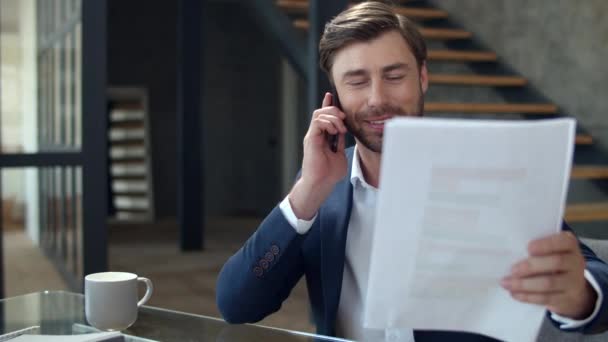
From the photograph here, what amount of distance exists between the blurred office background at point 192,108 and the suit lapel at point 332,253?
1943 mm

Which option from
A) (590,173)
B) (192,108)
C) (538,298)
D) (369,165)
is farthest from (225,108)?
(538,298)

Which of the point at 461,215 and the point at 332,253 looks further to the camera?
the point at 332,253

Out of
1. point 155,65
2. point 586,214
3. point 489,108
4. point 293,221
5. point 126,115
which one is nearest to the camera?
point 293,221

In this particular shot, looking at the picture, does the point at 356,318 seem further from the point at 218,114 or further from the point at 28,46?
the point at 218,114

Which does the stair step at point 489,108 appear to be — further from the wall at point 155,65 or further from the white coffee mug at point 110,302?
the wall at point 155,65

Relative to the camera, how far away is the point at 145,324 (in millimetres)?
1367

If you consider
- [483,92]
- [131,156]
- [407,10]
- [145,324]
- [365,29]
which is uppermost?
Answer: [407,10]

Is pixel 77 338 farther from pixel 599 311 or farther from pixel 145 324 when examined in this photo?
pixel 599 311

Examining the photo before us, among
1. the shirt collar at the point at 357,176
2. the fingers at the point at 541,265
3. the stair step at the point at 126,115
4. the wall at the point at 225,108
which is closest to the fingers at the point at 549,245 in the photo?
the fingers at the point at 541,265

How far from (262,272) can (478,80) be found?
304 cm

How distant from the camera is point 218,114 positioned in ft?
30.4

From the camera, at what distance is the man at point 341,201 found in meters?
1.23

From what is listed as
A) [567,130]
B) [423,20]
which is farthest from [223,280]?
[423,20]

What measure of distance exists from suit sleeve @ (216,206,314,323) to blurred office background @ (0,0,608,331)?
1.88 meters
